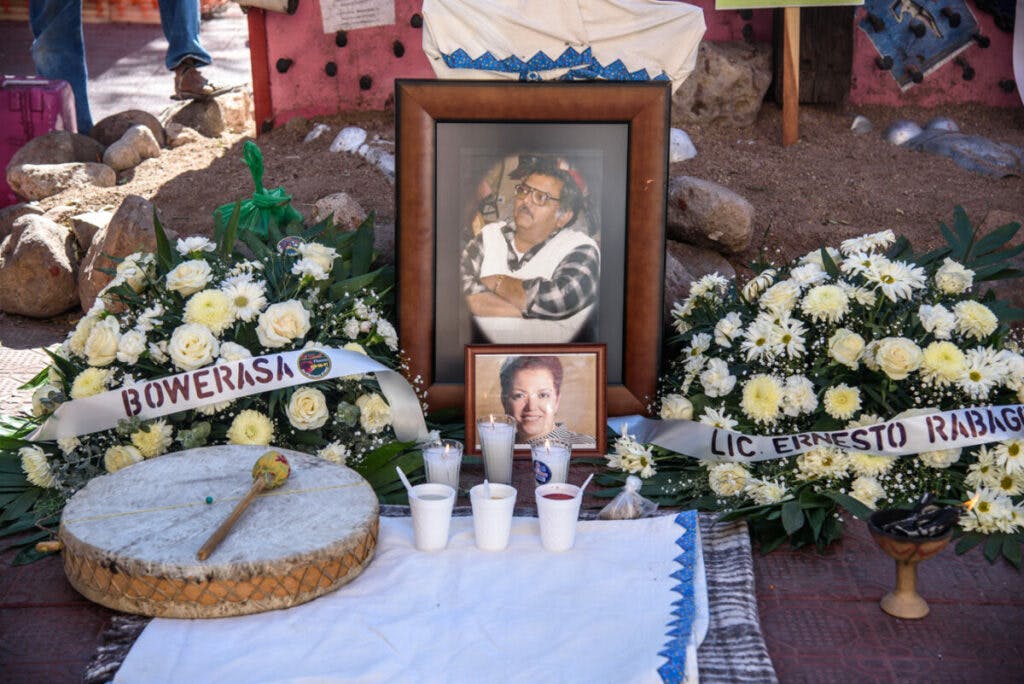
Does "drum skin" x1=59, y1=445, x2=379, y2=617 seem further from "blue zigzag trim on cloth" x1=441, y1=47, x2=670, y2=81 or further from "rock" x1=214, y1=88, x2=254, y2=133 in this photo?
"rock" x1=214, y1=88, x2=254, y2=133

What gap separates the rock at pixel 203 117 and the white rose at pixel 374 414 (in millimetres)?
4390

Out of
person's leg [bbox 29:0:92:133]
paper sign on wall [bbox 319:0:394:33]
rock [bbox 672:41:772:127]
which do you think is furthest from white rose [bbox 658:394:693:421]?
person's leg [bbox 29:0:92:133]

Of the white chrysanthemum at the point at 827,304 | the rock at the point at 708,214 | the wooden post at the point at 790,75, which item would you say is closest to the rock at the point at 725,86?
the wooden post at the point at 790,75

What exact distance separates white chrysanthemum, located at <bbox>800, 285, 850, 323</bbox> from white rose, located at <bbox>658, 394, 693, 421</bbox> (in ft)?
1.49

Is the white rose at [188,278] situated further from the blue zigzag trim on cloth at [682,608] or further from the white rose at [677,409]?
the blue zigzag trim on cloth at [682,608]

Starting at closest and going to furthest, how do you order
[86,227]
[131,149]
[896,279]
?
[896,279]
[86,227]
[131,149]

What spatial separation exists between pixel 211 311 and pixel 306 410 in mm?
411

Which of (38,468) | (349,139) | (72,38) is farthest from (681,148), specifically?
(72,38)

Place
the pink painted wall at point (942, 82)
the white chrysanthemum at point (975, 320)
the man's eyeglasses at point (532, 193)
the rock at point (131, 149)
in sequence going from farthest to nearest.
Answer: the rock at point (131, 149) < the pink painted wall at point (942, 82) < the man's eyeglasses at point (532, 193) < the white chrysanthemum at point (975, 320)

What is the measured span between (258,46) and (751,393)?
4.35m

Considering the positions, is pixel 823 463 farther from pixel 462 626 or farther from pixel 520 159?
pixel 520 159

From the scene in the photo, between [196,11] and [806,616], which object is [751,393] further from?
[196,11]

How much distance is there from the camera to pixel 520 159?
3566 mm

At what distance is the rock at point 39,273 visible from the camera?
210 inches
